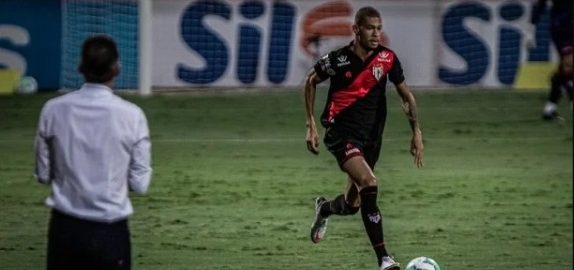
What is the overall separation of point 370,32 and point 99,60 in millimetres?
4302

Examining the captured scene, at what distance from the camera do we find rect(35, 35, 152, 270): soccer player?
7.08 metres

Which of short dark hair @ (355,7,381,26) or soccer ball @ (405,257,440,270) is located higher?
short dark hair @ (355,7,381,26)

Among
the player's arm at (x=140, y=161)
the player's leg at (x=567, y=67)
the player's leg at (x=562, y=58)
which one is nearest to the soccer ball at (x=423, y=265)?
the player's arm at (x=140, y=161)

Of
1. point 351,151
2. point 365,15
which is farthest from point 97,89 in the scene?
point 351,151

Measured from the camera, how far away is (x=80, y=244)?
7.07 metres

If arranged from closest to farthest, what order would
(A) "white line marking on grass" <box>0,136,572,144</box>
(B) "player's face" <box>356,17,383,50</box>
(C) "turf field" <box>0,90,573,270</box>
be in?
(B) "player's face" <box>356,17,383,50</box> < (C) "turf field" <box>0,90,573,270</box> < (A) "white line marking on grass" <box>0,136,572,144</box>

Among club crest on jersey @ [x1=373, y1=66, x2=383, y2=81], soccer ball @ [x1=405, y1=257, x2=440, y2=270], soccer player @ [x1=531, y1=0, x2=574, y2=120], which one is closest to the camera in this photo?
soccer ball @ [x1=405, y1=257, x2=440, y2=270]

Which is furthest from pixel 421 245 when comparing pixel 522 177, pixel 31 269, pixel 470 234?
pixel 522 177

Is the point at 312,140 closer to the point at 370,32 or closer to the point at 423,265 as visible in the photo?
the point at 370,32

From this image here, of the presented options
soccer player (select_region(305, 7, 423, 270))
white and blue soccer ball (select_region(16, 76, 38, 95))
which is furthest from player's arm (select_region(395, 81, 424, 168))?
white and blue soccer ball (select_region(16, 76, 38, 95))

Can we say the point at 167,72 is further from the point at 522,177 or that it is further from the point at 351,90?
the point at 351,90

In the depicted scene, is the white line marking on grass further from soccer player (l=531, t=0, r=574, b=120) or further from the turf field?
soccer player (l=531, t=0, r=574, b=120)

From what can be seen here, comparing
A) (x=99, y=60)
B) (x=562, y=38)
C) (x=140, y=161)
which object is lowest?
(x=562, y=38)

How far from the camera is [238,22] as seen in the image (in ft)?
90.8
